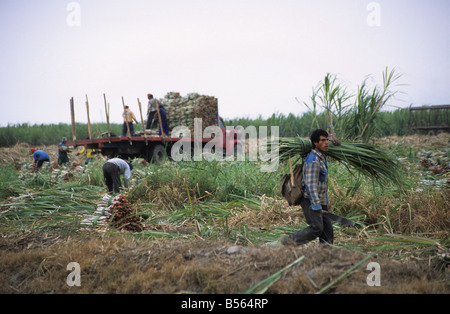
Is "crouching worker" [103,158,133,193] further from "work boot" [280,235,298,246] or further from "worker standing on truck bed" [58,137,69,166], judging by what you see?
"worker standing on truck bed" [58,137,69,166]

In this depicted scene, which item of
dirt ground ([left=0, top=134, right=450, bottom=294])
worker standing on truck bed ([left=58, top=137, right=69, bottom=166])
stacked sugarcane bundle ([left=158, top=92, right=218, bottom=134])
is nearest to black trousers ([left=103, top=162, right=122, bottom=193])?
dirt ground ([left=0, top=134, right=450, bottom=294])

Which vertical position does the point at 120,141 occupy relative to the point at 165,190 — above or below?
above

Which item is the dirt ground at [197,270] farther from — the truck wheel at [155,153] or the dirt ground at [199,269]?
the truck wheel at [155,153]

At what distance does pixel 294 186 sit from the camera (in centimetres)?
332

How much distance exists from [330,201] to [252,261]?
229 cm

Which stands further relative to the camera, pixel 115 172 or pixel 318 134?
pixel 115 172

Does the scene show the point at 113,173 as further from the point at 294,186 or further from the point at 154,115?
the point at 154,115

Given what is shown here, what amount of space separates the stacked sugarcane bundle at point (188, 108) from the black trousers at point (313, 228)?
8.08 meters

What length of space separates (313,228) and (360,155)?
3.57 ft

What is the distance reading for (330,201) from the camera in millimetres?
4766

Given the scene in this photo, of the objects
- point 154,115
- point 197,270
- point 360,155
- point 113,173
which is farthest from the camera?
point 154,115

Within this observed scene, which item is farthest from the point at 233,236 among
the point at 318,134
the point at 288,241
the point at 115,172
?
the point at 115,172
